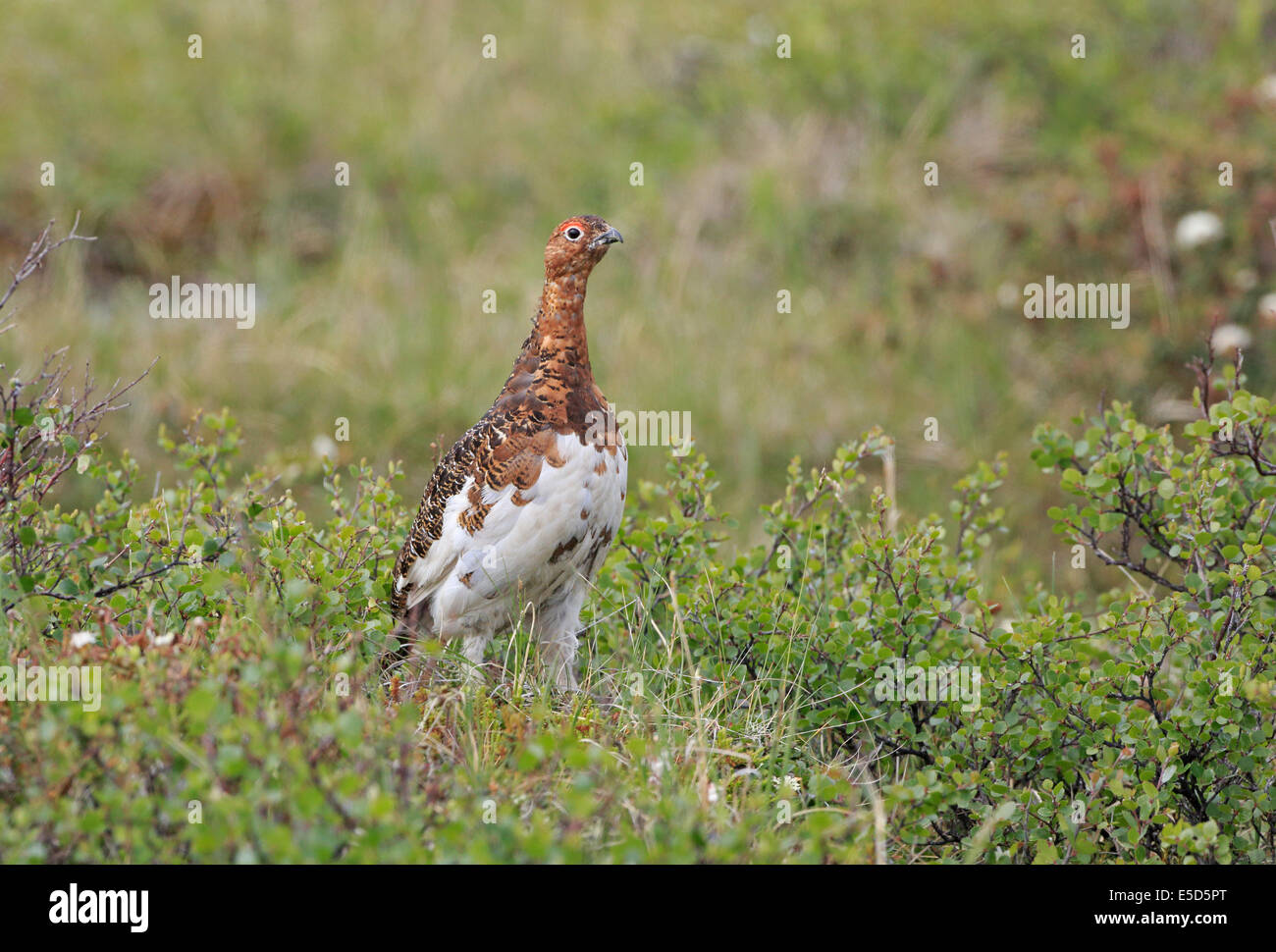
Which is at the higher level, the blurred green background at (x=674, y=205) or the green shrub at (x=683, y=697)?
the blurred green background at (x=674, y=205)

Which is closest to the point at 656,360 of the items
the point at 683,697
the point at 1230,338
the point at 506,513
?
the point at 1230,338

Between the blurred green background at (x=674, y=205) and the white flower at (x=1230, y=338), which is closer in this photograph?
the white flower at (x=1230, y=338)

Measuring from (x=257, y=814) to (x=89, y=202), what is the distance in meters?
8.75

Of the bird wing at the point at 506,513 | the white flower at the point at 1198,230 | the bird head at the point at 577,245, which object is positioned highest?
the white flower at the point at 1198,230

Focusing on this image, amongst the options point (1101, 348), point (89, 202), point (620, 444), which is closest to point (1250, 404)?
point (620, 444)

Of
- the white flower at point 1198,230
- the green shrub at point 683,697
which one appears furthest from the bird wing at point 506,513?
the white flower at point 1198,230

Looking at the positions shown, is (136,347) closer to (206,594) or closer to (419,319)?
(419,319)

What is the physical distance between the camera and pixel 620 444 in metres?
4.80

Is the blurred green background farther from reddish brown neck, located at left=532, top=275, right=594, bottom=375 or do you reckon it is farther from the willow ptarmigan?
reddish brown neck, located at left=532, top=275, right=594, bottom=375

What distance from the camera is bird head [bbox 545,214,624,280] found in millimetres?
4641

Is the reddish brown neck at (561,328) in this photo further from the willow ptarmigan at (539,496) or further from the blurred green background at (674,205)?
the blurred green background at (674,205)

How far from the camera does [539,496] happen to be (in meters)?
4.57

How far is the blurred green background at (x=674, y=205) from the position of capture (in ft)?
30.2
